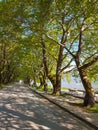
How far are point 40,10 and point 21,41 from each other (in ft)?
28.1

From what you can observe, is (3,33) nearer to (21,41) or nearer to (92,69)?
(21,41)

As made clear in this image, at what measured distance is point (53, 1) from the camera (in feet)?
54.5

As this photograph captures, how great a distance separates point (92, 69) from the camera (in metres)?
26.2

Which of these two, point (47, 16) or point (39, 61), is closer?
point (47, 16)

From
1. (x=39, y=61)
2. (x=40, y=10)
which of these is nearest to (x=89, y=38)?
(x=40, y=10)

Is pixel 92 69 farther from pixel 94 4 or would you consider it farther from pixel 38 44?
pixel 94 4

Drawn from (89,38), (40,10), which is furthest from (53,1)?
(89,38)

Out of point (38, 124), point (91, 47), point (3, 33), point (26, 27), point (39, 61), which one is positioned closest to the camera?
point (38, 124)

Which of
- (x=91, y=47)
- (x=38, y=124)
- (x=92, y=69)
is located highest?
(x=91, y=47)

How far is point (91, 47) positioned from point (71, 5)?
13.7 m

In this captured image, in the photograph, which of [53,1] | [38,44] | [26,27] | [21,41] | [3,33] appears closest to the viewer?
[53,1]

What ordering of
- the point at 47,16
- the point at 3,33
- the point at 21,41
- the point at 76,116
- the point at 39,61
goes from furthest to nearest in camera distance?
the point at 39,61, the point at 21,41, the point at 3,33, the point at 47,16, the point at 76,116

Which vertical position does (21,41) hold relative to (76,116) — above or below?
above

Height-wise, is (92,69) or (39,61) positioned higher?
(39,61)
